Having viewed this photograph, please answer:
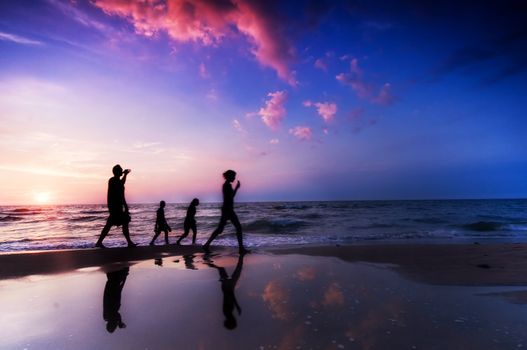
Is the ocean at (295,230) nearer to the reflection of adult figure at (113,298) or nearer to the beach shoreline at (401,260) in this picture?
the beach shoreline at (401,260)

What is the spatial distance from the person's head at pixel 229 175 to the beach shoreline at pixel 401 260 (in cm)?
221

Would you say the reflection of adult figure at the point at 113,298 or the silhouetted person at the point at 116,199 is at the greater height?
the silhouetted person at the point at 116,199

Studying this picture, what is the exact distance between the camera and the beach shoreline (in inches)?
262

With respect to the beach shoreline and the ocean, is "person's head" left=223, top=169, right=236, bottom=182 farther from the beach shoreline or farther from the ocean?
the ocean

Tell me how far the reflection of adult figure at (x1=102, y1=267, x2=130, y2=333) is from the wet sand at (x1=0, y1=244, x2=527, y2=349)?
0.05 feet

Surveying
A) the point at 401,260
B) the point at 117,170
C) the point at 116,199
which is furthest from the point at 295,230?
the point at 117,170

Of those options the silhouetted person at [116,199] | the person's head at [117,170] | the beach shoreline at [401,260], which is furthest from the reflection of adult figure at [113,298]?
the person's head at [117,170]

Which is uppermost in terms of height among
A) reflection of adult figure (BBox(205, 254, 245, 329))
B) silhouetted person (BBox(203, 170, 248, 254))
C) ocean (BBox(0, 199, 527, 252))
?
silhouetted person (BBox(203, 170, 248, 254))

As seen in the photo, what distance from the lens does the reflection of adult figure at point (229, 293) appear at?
397 centimetres

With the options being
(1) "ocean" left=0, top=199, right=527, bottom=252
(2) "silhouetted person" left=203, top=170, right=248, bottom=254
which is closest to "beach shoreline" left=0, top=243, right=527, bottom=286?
(2) "silhouetted person" left=203, top=170, right=248, bottom=254

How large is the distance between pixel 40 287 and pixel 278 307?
4328mm

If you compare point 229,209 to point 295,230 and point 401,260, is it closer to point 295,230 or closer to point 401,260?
point 401,260

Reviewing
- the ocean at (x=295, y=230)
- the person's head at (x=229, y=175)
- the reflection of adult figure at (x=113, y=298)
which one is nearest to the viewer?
the reflection of adult figure at (x=113, y=298)

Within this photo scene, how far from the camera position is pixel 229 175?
31.8 feet
